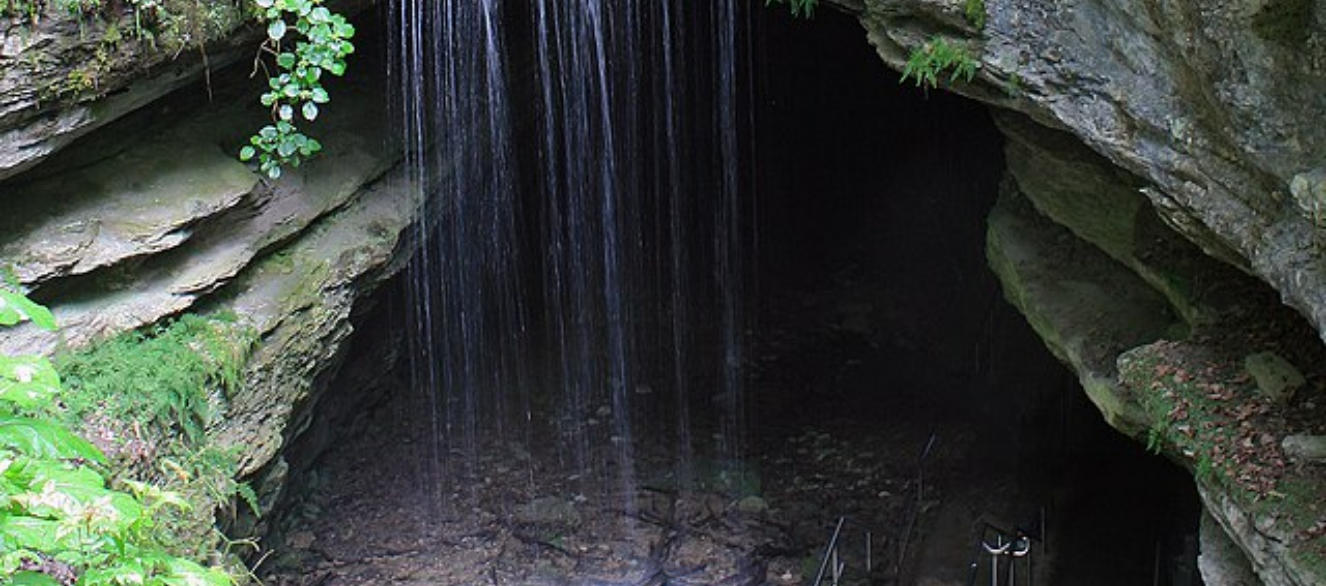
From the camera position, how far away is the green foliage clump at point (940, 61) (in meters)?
5.99

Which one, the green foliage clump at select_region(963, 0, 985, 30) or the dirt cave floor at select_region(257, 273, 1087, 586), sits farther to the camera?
the dirt cave floor at select_region(257, 273, 1087, 586)

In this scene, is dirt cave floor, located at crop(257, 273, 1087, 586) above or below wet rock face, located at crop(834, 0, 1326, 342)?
below

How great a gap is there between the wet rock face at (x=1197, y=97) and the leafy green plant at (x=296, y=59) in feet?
9.65

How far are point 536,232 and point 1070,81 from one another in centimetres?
569

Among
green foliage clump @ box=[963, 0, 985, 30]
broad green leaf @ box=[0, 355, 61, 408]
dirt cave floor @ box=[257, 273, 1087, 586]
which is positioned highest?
green foliage clump @ box=[963, 0, 985, 30]

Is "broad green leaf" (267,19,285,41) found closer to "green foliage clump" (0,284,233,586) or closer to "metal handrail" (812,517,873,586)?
"green foliage clump" (0,284,233,586)

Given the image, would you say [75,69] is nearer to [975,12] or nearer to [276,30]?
[276,30]

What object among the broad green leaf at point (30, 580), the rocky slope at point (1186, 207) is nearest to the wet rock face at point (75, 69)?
the rocky slope at point (1186, 207)

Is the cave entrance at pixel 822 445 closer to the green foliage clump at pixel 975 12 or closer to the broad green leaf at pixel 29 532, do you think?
the green foliage clump at pixel 975 12

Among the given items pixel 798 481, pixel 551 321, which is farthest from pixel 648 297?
pixel 798 481

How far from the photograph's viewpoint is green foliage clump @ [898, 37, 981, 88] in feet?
19.7

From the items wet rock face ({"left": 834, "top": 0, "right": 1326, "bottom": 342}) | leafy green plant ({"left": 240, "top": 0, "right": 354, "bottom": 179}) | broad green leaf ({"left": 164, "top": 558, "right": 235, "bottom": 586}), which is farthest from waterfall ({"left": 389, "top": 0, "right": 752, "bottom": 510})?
broad green leaf ({"left": 164, "top": 558, "right": 235, "bottom": 586})

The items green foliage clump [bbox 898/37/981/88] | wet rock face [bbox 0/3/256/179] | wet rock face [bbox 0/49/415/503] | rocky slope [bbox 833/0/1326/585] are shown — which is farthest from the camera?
wet rock face [bbox 0/49/415/503]

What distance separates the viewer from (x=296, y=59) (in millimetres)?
7164
